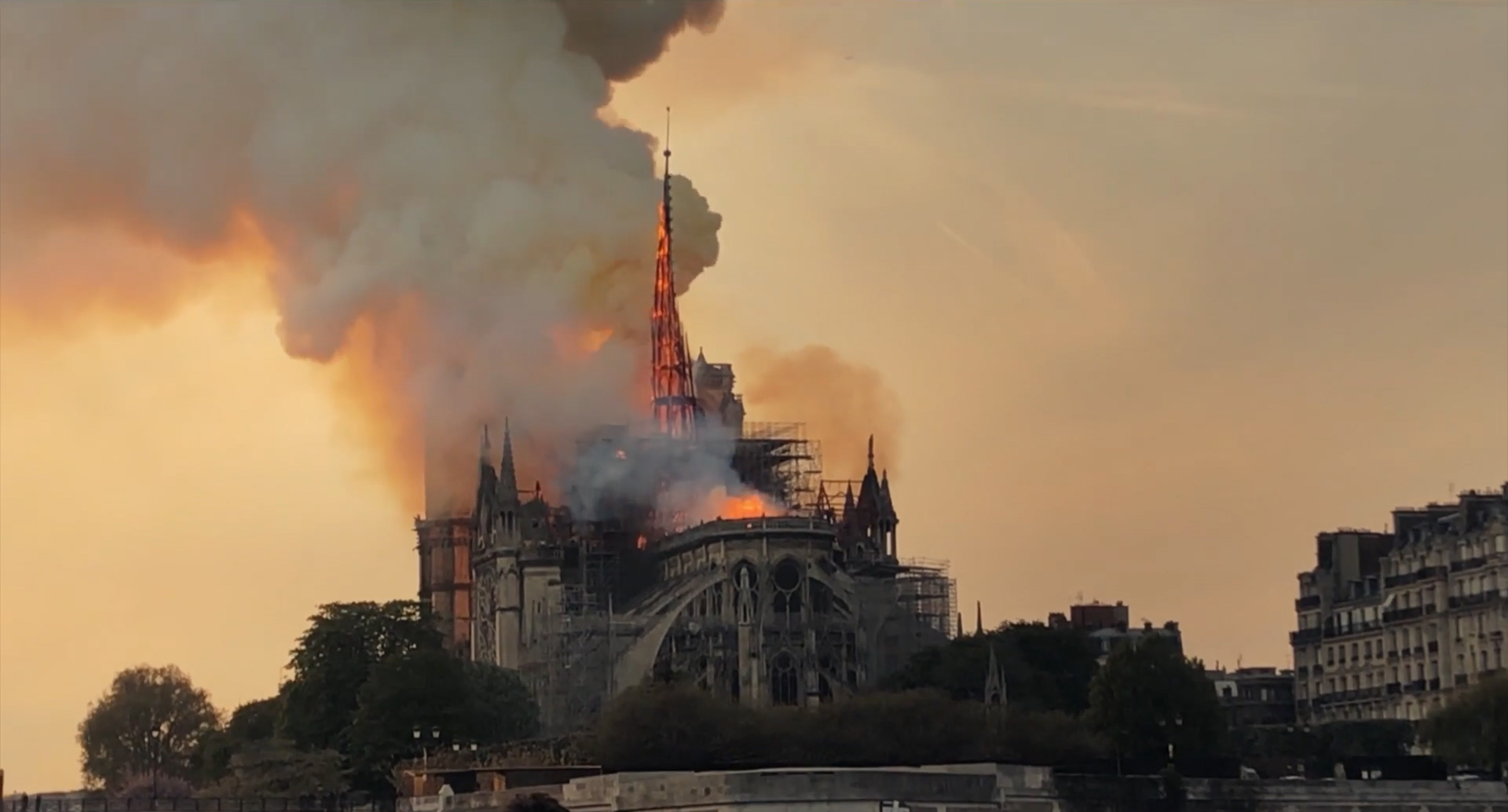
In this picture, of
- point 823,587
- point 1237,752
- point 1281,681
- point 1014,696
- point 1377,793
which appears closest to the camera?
point 1377,793

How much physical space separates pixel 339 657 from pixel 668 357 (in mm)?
27137

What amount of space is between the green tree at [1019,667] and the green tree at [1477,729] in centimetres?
1925

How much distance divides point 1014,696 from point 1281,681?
2778 cm

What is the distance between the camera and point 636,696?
307ft

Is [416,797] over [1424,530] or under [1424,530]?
under

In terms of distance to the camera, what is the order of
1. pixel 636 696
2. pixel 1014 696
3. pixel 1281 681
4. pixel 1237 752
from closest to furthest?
pixel 636 696 → pixel 1237 752 → pixel 1014 696 → pixel 1281 681

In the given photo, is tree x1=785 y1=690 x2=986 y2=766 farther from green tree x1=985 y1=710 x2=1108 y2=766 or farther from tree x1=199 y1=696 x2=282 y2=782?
tree x1=199 y1=696 x2=282 y2=782

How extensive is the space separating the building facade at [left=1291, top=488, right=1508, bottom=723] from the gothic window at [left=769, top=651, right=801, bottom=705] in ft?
65.9

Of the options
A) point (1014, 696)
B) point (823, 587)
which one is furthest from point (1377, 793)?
point (823, 587)

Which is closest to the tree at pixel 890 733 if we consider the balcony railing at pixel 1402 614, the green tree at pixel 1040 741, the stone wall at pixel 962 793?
the green tree at pixel 1040 741

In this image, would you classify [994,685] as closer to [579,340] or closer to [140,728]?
[579,340]

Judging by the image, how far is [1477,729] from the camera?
306ft

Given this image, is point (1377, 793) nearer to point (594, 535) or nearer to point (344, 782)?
point (344, 782)

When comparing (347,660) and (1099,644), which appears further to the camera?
(1099,644)
